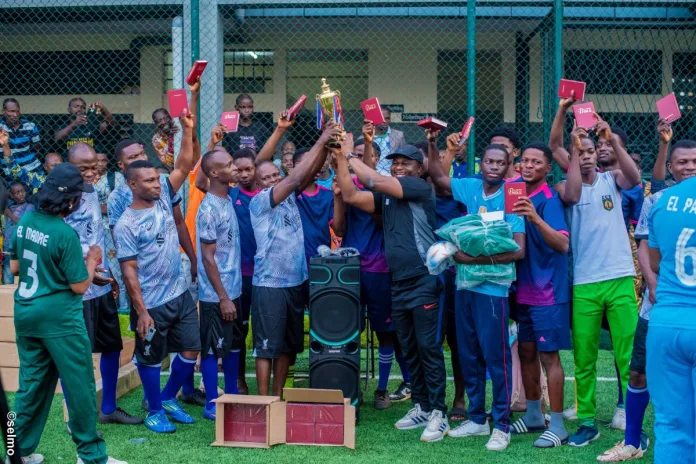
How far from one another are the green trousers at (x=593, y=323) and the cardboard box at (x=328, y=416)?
1.52 metres

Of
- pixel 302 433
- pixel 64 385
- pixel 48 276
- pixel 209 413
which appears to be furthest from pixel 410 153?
pixel 64 385

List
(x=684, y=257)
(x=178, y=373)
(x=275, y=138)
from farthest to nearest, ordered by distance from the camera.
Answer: (x=275, y=138) < (x=178, y=373) < (x=684, y=257)

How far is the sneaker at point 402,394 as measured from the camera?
7.14 m

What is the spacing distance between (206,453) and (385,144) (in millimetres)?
4150

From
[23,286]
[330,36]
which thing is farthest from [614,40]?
[23,286]

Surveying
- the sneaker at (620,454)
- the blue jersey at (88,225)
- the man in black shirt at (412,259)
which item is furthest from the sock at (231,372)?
the sneaker at (620,454)

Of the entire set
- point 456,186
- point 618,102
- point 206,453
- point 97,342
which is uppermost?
point 618,102

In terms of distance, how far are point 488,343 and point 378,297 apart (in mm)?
1121

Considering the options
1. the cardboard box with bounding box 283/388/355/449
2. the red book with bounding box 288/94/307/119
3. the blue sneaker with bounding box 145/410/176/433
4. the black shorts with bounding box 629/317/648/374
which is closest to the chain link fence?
the red book with bounding box 288/94/307/119

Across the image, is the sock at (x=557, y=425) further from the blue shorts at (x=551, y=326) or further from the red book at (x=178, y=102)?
the red book at (x=178, y=102)

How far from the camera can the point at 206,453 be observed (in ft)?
18.2

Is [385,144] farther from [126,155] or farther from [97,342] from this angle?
[97,342]

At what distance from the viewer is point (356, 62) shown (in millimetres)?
13141

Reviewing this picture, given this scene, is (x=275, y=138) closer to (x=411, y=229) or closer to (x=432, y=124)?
(x=432, y=124)
